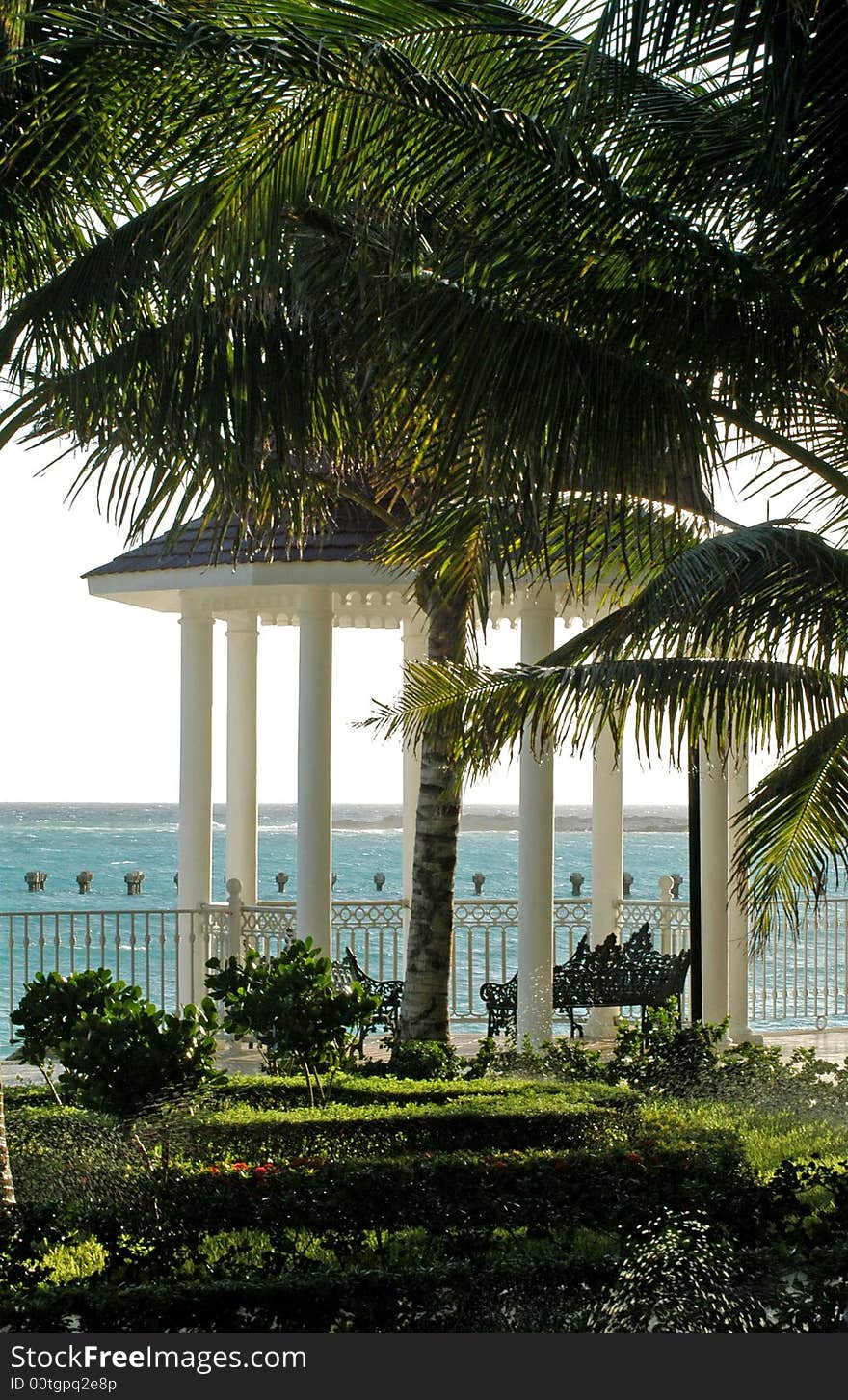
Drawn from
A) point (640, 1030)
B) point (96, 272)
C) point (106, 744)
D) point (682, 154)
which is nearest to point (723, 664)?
point (682, 154)

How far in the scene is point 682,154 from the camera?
6656 millimetres

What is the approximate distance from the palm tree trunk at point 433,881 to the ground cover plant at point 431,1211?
55 cm

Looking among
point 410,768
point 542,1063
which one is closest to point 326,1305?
point 542,1063

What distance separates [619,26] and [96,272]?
111 inches

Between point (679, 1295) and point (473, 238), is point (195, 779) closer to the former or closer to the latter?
point (473, 238)

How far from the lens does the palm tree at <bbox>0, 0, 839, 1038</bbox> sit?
6.02 m

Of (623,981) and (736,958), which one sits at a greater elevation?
(736,958)

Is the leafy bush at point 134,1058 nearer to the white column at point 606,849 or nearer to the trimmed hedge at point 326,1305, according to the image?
the trimmed hedge at point 326,1305

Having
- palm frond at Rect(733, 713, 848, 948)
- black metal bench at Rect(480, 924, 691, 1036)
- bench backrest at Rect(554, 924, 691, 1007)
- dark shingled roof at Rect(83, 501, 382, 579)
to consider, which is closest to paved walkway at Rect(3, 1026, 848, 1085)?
black metal bench at Rect(480, 924, 691, 1036)

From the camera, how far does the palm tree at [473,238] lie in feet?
19.7

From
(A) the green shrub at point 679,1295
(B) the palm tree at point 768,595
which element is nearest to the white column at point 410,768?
(B) the palm tree at point 768,595

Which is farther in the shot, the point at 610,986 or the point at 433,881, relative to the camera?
the point at 610,986

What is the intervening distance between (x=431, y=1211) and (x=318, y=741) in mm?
6035

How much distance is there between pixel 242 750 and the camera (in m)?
15.2
